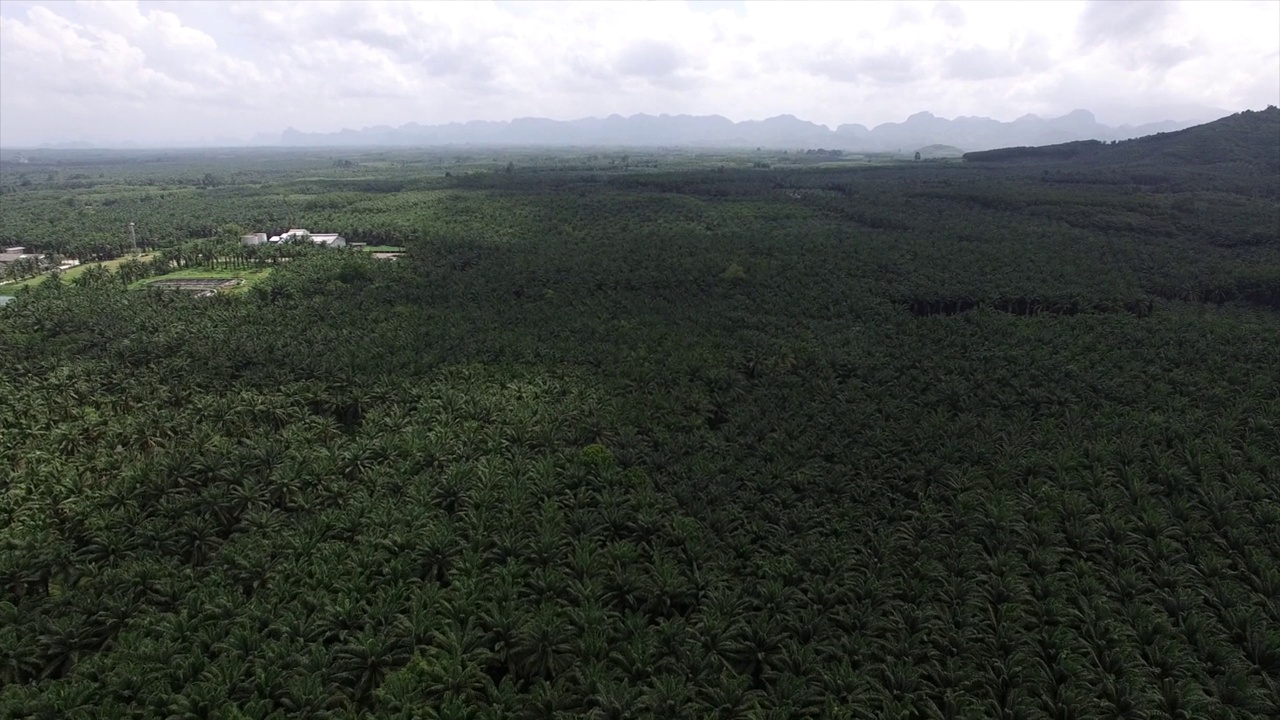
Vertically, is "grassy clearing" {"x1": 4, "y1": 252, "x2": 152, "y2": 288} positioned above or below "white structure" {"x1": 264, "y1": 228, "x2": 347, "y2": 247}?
below

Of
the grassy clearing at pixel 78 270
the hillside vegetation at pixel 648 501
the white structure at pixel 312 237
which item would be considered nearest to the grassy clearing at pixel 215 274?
the grassy clearing at pixel 78 270

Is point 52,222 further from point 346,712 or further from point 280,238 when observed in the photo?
point 346,712

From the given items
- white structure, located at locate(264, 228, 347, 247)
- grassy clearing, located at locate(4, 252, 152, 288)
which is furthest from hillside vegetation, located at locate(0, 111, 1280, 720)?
white structure, located at locate(264, 228, 347, 247)

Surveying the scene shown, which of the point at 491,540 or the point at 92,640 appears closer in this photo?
the point at 92,640

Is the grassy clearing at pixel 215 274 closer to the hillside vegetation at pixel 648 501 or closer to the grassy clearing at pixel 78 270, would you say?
the grassy clearing at pixel 78 270

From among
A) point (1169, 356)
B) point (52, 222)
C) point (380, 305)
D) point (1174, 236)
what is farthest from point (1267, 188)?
point (52, 222)

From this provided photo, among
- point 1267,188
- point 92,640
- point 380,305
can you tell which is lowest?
point 92,640

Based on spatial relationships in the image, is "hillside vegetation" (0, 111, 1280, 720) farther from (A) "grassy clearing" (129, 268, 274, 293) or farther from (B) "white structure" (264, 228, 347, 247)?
(B) "white structure" (264, 228, 347, 247)
